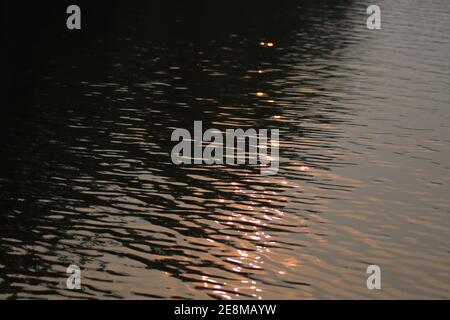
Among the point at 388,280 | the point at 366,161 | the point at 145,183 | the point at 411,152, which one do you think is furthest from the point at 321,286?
the point at 411,152

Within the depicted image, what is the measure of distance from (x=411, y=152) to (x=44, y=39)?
36256 mm

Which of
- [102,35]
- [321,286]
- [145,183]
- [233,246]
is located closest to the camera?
[321,286]

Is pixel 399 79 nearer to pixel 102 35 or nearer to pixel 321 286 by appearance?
pixel 102 35

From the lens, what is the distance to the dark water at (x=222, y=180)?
32094mm

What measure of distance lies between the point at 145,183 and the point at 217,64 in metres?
32.2

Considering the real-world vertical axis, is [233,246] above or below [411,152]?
below

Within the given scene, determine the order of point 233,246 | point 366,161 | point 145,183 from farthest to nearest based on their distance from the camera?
point 366,161, point 145,183, point 233,246

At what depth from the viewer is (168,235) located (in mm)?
35344

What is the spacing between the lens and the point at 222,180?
43.1m

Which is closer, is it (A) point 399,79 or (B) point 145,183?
(B) point 145,183

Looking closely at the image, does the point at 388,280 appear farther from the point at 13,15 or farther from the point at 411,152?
the point at 13,15

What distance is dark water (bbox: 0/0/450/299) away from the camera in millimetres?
32094
